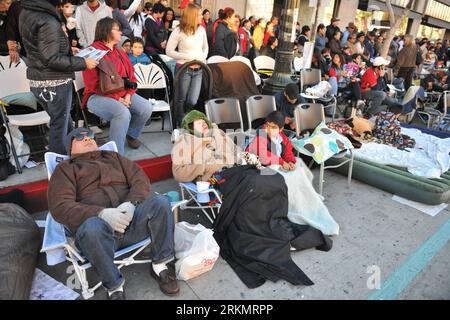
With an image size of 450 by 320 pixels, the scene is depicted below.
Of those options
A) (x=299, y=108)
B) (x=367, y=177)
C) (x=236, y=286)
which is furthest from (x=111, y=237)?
(x=367, y=177)

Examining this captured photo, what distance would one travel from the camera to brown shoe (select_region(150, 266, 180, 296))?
7.76 ft

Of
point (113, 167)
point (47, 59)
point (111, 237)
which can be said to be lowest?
point (111, 237)

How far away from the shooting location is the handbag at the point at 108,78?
11.1ft

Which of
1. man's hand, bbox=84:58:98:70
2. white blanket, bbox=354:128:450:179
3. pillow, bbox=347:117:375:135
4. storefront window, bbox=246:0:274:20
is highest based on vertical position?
storefront window, bbox=246:0:274:20

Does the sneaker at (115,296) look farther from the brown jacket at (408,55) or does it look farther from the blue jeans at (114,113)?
the brown jacket at (408,55)

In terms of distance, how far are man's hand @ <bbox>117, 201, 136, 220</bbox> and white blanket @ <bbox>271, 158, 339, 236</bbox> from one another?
5.34ft

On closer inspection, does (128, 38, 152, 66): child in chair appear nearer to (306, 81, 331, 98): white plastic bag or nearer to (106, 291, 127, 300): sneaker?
(306, 81, 331, 98): white plastic bag

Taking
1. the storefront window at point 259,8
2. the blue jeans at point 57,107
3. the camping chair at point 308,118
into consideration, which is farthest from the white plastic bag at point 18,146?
the storefront window at point 259,8

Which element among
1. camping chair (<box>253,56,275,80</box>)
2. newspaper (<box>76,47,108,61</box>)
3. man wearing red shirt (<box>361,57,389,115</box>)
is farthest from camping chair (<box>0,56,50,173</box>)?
man wearing red shirt (<box>361,57,389,115</box>)

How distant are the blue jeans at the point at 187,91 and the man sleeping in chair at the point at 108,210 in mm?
2062

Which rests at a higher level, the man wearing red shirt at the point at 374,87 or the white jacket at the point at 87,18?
the white jacket at the point at 87,18

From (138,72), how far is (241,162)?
239 centimetres
